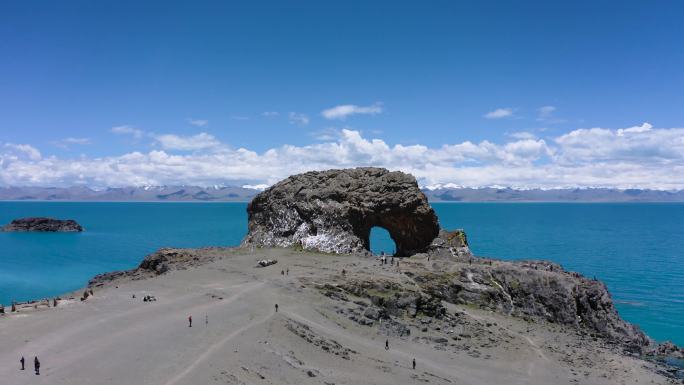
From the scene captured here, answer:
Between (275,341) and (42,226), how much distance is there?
15815 cm

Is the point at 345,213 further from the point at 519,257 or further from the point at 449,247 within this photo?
the point at 519,257

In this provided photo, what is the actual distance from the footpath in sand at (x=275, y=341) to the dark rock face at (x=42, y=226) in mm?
131153

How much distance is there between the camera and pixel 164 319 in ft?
120

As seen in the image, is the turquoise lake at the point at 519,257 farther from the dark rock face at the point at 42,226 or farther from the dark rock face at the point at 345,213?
the dark rock face at the point at 345,213

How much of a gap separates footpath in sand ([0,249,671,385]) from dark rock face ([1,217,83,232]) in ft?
430

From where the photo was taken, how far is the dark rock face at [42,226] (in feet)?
534

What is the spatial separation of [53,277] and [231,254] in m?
37.3

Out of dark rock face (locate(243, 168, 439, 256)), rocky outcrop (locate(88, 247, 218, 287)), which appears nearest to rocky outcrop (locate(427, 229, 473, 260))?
dark rock face (locate(243, 168, 439, 256))

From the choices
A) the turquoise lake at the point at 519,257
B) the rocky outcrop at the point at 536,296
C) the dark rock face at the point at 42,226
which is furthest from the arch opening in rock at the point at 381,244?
the dark rock face at the point at 42,226

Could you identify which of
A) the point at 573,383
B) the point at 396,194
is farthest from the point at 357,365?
the point at 396,194

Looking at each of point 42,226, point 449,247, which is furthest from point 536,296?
point 42,226

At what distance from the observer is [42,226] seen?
538 feet

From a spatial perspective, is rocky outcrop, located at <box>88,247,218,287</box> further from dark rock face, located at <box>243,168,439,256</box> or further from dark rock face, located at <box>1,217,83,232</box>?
dark rock face, located at <box>1,217,83,232</box>

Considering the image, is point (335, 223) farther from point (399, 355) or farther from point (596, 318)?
point (596, 318)
